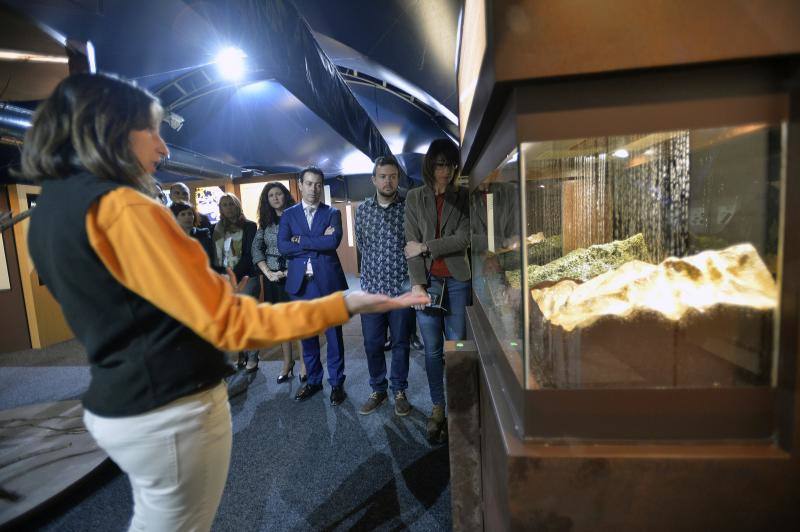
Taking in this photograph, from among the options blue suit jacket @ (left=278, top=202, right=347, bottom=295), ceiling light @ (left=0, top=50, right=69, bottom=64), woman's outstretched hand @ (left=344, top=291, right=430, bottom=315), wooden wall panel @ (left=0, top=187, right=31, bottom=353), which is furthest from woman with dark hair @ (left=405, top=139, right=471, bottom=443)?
wooden wall panel @ (left=0, top=187, right=31, bottom=353)

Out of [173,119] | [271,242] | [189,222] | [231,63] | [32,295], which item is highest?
[231,63]

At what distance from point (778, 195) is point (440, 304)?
1.69 m

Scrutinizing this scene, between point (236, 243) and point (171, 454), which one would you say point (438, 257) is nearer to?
point (171, 454)

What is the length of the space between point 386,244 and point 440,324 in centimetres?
64

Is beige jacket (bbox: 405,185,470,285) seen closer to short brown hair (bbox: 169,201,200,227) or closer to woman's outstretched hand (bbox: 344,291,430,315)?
woman's outstretched hand (bbox: 344,291,430,315)

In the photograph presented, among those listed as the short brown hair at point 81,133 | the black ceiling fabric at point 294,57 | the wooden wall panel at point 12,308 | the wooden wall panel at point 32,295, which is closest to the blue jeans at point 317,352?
the black ceiling fabric at point 294,57

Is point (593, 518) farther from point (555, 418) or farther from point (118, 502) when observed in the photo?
point (118, 502)

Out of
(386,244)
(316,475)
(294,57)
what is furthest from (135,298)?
(294,57)

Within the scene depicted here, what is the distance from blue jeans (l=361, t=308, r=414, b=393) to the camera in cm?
253

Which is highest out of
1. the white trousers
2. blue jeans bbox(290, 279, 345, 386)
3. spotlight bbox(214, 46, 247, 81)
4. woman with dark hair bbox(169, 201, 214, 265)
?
spotlight bbox(214, 46, 247, 81)

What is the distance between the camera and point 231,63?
150 inches

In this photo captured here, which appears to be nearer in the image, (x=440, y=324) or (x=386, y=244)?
(x=440, y=324)

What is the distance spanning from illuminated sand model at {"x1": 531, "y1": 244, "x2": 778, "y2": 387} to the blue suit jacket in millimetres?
2186

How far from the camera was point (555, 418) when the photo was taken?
794 millimetres
